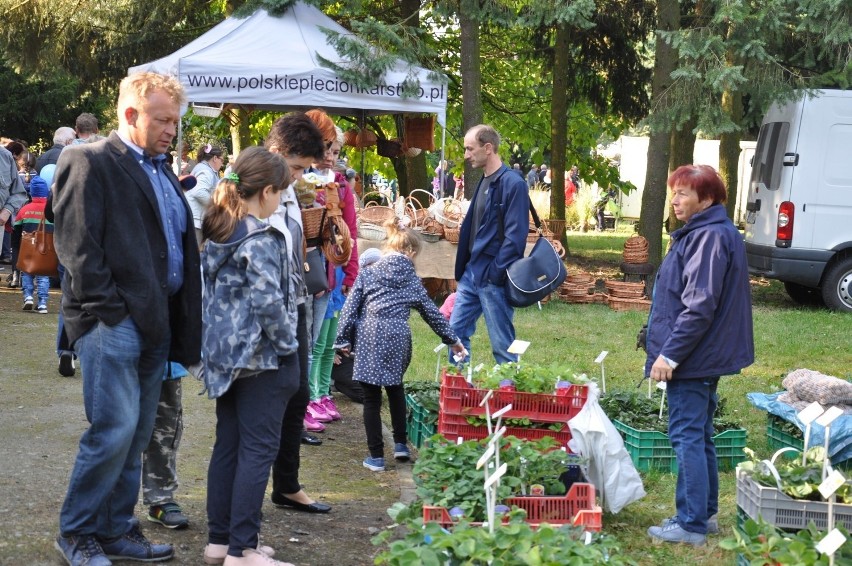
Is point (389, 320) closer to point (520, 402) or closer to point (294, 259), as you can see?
point (520, 402)

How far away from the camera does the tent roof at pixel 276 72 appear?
11383 millimetres

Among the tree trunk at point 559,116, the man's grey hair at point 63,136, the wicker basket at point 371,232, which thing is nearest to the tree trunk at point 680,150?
the tree trunk at point 559,116

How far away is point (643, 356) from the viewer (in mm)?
9898

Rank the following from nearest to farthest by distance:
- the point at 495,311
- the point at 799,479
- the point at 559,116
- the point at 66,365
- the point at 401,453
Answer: the point at 799,479
the point at 401,453
the point at 495,311
the point at 66,365
the point at 559,116

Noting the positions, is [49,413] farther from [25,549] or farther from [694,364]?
[694,364]

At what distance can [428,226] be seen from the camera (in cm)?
1223

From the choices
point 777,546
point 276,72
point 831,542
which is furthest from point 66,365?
point 831,542

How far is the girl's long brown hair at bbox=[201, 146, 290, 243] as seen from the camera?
13.5 feet

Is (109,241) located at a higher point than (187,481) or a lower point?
higher

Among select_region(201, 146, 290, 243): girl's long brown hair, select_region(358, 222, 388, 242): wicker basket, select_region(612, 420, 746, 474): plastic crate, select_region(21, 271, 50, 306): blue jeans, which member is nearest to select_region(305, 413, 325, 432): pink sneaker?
select_region(612, 420, 746, 474): plastic crate

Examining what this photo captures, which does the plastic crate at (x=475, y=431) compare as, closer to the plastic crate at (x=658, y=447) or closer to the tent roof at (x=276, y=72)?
the plastic crate at (x=658, y=447)

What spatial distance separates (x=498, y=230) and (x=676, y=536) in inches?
102

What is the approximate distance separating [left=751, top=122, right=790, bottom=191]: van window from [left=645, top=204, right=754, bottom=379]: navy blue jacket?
929cm

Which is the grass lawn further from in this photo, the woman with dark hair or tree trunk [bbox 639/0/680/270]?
tree trunk [bbox 639/0/680/270]
